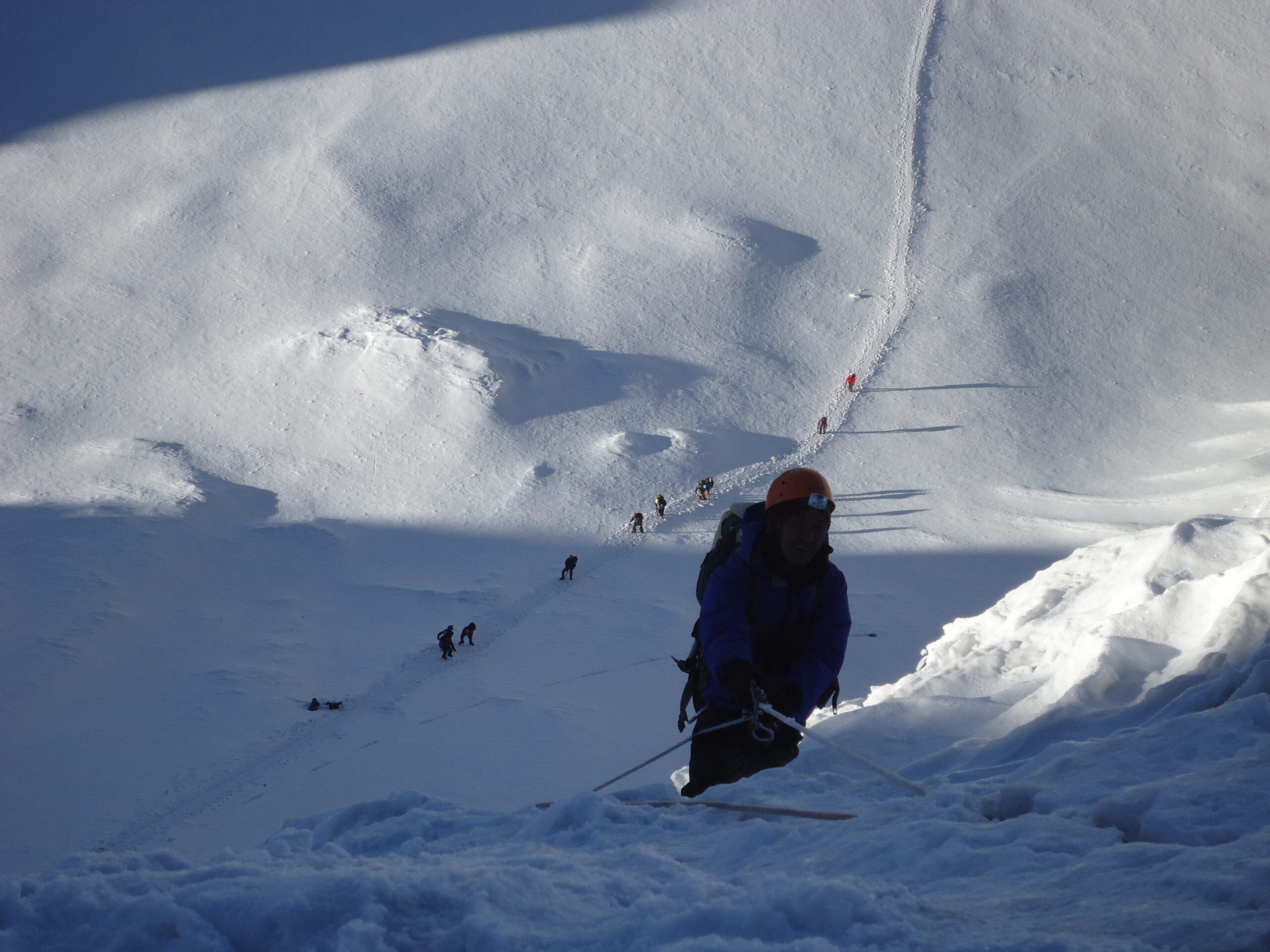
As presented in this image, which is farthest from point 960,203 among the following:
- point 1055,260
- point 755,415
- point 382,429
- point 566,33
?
point 382,429

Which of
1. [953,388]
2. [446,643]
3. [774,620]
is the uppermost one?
[953,388]

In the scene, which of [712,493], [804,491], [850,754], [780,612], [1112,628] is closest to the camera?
[850,754]

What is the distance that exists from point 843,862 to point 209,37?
61681 mm

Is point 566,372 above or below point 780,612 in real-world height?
above

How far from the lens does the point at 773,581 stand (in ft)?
15.1

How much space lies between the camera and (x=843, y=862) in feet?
11.3

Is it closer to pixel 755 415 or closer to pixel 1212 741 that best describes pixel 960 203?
pixel 755 415

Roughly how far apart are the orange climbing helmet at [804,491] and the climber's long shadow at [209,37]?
53.8m

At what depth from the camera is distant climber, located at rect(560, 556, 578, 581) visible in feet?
70.2

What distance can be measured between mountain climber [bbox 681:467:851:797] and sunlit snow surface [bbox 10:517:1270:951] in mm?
483

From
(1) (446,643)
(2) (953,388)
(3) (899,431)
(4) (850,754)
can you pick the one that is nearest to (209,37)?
(2) (953,388)

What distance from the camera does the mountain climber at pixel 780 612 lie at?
174 inches

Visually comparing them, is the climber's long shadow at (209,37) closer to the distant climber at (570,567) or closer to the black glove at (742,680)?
the distant climber at (570,567)

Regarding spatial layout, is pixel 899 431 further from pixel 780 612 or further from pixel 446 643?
pixel 780 612
